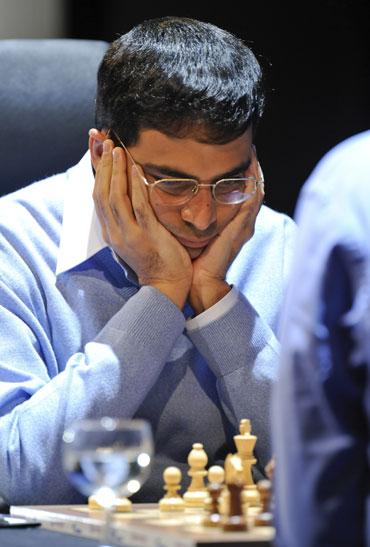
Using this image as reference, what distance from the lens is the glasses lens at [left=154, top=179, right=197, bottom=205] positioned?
2.45 metres

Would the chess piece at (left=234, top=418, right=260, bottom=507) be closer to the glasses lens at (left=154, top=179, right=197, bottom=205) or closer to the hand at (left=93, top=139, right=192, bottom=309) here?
the hand at (left=93, top=139, right=192, bottom=309)

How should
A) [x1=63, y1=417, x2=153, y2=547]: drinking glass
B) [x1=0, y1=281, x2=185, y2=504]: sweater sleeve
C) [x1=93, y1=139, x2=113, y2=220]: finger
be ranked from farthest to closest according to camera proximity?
[x1=93, y1=139, x2=113, y2=220]: finger < [x1=0, y1=281, x2=185, y2=504]: sweater sleeve < [x1=63, y1=417, x2=153, y2=547]: drinking glass

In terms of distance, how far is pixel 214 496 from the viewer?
1925mm

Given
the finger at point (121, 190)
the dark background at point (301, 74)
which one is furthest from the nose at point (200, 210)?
the dark background at point (301, 74)

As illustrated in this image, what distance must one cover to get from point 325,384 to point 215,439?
1253mm

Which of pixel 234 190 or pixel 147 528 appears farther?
pixel 234 190

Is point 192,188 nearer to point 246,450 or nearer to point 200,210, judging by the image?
point 200,210

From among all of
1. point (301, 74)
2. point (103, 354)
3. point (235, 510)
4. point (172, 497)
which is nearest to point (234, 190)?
point (103, 354)

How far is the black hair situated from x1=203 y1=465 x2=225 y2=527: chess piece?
66 centimetres

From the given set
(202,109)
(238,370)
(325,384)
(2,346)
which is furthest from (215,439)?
(325,384)

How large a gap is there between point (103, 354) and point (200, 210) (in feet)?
1.09

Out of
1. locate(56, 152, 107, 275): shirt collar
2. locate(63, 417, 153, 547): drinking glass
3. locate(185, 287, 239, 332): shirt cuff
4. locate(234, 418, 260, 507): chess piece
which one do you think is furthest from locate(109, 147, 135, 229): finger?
locate(63, 417, 153, 547): drinking glass

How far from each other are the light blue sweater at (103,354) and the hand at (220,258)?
45 millimetres

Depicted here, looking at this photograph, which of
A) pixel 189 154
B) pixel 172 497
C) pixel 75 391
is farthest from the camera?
pixel 189 154
